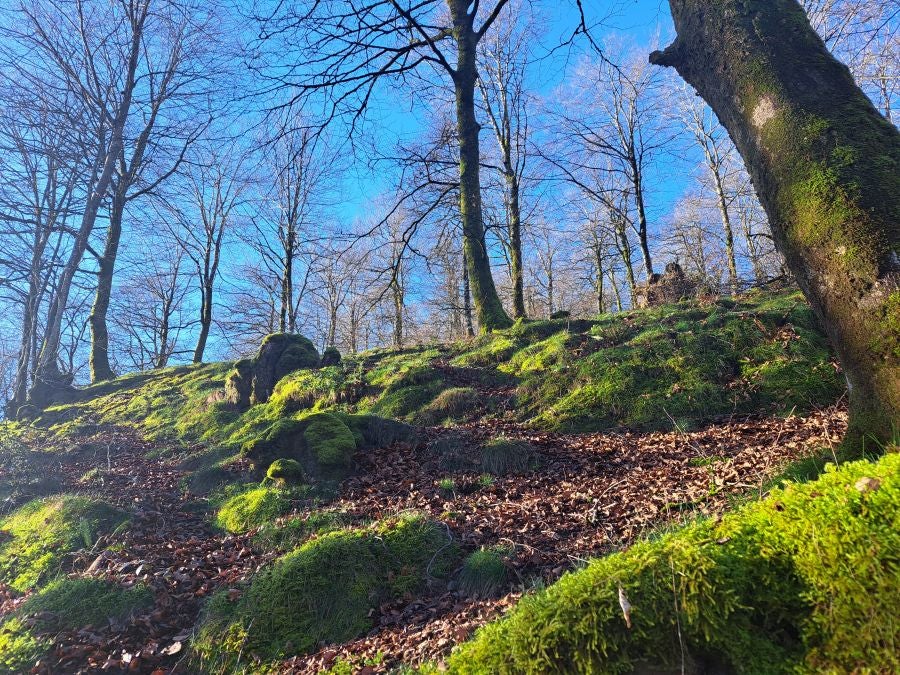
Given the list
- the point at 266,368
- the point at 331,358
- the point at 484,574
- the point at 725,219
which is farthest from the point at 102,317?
the point at 725,219

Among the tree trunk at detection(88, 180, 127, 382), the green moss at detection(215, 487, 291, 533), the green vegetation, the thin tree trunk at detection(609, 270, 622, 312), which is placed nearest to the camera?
the green vegetation

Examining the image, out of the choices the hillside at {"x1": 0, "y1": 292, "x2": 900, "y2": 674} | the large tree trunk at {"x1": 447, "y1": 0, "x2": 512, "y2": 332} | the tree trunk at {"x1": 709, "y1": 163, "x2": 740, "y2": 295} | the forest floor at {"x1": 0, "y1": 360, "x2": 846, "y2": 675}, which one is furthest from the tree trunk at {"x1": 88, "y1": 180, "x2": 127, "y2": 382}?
the tree trunk at {"x1": 709, "y1": 163, "x2": 740, "y2": 295}

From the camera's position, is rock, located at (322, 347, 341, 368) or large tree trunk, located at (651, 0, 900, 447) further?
rock, located at (322, 347, 341, 368)

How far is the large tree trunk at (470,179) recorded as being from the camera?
11023mm

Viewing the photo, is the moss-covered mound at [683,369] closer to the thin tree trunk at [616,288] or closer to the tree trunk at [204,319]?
the tree trunk at [204,319]

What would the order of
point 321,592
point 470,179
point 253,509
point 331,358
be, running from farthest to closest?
point 470,179 < point 331,358 < point 253,509 < point 321,592

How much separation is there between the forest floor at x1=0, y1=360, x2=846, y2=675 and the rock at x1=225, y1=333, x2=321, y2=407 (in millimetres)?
3328

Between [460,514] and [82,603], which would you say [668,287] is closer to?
[460,514]

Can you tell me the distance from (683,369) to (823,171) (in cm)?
434

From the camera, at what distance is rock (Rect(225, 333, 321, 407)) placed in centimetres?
1005

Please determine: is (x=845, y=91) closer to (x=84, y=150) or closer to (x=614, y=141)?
(x=84, y=150)

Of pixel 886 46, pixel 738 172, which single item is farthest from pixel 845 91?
pixel 738 172

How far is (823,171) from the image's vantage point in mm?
2477

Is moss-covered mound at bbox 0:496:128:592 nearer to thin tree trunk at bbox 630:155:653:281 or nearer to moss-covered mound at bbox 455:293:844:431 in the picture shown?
moss-covered mound at bbox 455:293:844:431
